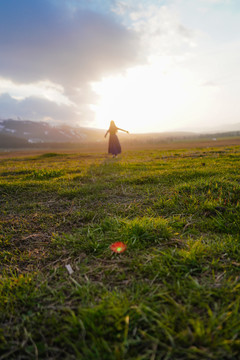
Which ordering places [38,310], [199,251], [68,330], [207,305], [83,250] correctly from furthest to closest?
A: [83,250] < [199,251] < [38,310] < [207,305] < [68,330]

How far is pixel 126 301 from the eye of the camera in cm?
178

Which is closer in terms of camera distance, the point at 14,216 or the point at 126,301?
the point at 126,301

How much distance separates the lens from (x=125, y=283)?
209 centimetres

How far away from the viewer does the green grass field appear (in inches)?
58.5

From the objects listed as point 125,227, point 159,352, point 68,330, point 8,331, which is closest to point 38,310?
point 8,331

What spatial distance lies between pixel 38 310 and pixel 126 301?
0.91 meters

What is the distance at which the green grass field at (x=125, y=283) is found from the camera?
4.88 feet

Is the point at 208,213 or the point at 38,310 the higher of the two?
the point at 208,213

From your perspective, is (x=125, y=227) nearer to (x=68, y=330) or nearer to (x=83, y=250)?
(x=83, y=250)

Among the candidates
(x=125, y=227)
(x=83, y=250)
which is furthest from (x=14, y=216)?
(x=125, y=227)

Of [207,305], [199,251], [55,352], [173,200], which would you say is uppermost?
[173,200]

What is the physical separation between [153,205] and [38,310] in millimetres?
3000

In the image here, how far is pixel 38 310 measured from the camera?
1857mm

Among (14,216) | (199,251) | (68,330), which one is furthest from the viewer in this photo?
(14,216)
